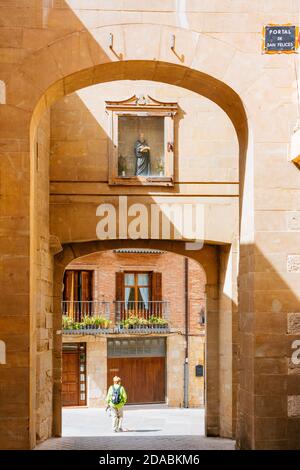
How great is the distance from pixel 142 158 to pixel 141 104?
0.96m

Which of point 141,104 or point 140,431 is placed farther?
point 140,431

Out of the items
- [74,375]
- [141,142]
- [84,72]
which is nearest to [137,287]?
[74,375]

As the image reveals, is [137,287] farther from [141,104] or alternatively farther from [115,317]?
[141,104]

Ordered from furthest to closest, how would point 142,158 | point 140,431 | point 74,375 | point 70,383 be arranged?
1. point 74,375
2. point 70,383
3. point 140,431
4. point 142,158

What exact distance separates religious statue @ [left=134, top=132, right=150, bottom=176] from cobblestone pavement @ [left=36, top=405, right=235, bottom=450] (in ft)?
15.0

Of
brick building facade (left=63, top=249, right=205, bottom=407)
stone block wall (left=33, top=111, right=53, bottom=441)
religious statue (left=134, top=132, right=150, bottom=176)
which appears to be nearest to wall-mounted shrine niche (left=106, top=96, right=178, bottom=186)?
religious statue (left=134, top=132, right=150, bottom=176)

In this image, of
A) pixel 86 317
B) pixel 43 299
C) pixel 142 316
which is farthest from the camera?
pixel 142 316

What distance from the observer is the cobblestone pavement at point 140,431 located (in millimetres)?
11422

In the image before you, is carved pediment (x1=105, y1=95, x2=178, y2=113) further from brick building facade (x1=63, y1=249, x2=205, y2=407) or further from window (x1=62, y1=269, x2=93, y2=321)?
window (x1=62, y1=269, x2=93, y2=321)

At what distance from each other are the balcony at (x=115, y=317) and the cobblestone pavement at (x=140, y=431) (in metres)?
2.70

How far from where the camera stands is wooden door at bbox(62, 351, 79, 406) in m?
26.1

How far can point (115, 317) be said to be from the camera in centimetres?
2756

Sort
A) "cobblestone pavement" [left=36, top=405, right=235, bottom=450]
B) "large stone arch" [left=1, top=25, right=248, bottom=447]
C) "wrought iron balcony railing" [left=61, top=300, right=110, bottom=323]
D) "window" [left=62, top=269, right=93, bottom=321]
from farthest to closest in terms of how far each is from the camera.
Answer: "window" [left=62, top=269, right=93, bottom=321], "wrought iron balcony railing" [left=61, top=300, right=110, bottom=323], "cobblestone pavement" [left=36, top=405, right=235, bottom=450], "large stone arch" [left=1, top=25, right=248, bottom=447]
